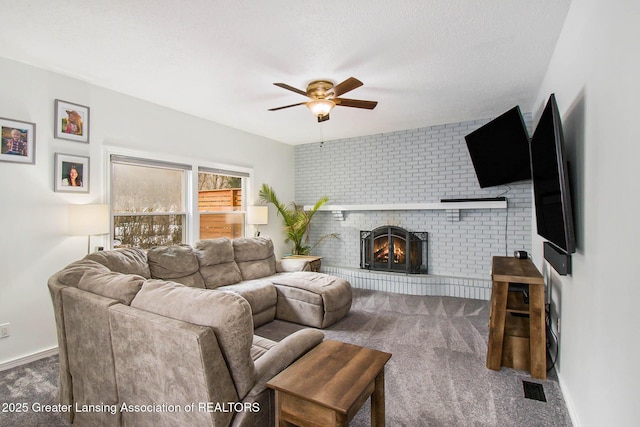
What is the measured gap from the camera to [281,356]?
5.26 ft

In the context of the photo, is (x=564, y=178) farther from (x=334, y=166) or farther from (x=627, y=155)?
(x=334, y=166)

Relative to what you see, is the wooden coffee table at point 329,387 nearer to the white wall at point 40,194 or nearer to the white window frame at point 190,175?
the white wall at point 40,194

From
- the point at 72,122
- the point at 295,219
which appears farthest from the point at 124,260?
the point at 295,219

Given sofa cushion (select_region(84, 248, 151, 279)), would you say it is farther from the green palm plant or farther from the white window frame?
the green palm plant

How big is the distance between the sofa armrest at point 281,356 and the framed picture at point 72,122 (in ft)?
9.90

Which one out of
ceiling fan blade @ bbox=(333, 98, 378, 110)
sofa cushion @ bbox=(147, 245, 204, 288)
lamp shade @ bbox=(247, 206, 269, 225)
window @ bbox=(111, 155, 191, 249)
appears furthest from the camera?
lamp shade @ bbox=(247, 206, 269, 225)

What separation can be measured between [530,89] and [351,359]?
Answer: 359 centimetres

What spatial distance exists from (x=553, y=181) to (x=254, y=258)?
3293 mm

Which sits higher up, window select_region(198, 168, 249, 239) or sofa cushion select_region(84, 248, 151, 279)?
window select_region(198, 168, 249, 239)

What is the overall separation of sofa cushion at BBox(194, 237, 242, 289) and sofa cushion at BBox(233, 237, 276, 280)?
98 mm

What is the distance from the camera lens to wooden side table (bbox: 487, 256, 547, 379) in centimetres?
236

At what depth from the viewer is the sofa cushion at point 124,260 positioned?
8.82 feet

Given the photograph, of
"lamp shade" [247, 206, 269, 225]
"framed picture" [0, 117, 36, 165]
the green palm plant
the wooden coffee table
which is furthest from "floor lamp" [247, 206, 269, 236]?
the wooden coffee table

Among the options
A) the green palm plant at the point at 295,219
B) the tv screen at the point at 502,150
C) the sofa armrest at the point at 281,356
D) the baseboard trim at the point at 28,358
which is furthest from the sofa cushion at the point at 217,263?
the tv screen at the point at 502,150
